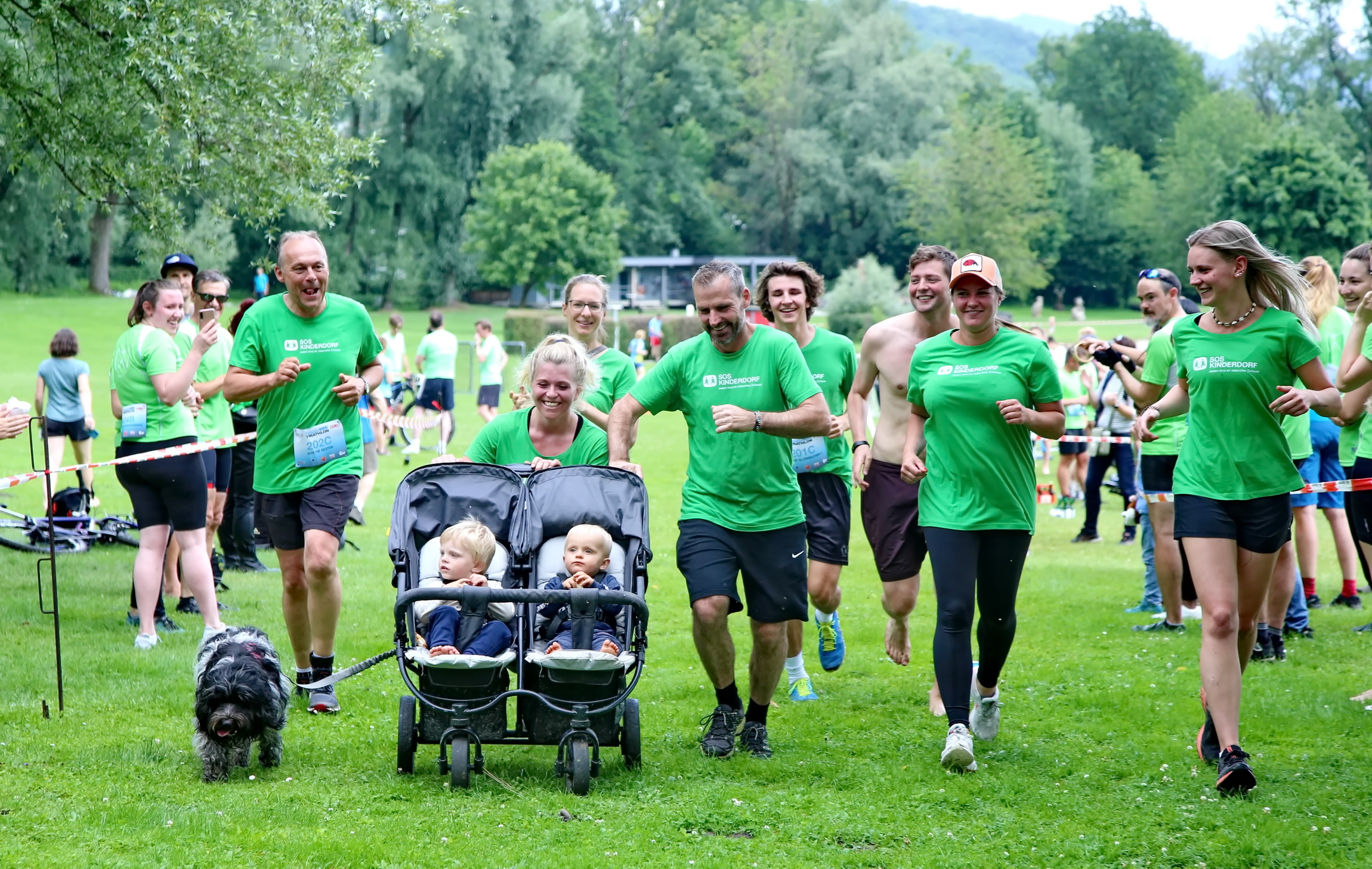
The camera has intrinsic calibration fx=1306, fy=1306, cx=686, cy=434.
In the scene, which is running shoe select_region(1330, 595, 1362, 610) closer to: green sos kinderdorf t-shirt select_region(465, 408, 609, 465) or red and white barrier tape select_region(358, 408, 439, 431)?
green sos kinderdorf t-shirt select_region(465, 408, 609, 465)

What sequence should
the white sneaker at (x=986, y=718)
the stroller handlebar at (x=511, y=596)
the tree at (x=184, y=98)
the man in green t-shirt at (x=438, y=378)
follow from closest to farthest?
the stroller handlebar at (x=511, y=596), the white sneaker at (x=986, y=718), the tree at (x=184, y=98), the man in green t-shirt at (x=438, y=378)

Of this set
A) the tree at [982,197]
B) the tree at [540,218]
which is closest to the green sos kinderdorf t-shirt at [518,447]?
the tree at [540,218]

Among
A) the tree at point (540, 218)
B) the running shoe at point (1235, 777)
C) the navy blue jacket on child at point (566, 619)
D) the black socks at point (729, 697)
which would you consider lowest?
the running shoe at point (1235, 777)

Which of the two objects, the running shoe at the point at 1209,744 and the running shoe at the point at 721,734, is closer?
the running shoe at the point at 1209,744

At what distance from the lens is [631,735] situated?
5406 millimetres

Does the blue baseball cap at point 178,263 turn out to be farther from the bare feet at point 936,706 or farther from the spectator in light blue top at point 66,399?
the spectator in light blue top at point 66,399

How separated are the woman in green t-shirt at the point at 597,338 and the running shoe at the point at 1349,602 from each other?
5.77 meters

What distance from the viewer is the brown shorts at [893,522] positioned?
21.7ft

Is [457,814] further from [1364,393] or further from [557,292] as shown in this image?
[557,292]

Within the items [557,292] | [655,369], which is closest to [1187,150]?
[557,292]

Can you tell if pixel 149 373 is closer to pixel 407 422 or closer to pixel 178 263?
pixel 178 263

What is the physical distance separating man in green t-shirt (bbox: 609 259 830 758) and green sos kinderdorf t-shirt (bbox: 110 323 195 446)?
3391mm

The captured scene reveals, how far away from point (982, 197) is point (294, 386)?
66974 millimetres

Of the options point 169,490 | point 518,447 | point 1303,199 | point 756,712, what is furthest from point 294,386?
point 1303,199
